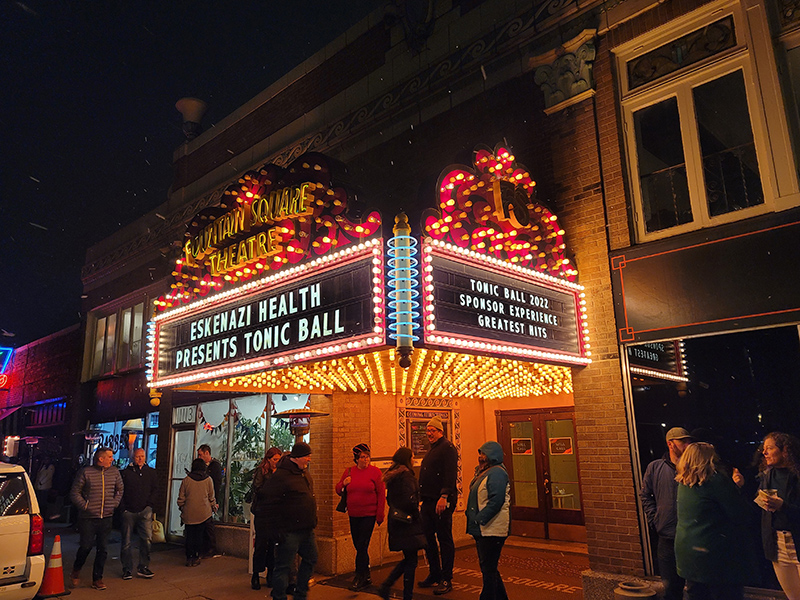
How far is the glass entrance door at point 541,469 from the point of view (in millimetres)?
10656

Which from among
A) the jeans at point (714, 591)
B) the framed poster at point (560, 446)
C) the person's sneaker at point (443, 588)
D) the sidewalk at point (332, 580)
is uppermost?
the framed poster at point (560, 446)

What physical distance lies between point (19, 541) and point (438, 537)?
5086 millimetres

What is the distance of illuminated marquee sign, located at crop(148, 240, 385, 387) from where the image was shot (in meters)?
6.57

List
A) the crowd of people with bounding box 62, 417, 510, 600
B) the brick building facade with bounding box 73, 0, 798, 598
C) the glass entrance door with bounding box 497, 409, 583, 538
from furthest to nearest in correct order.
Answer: the glass entrance door with bounding box 497, 409, 583, 538 < the brick building facade with bounding box 73, 0, 798, 598 < the crowd of people with bounding box 62, 417, 510, 600

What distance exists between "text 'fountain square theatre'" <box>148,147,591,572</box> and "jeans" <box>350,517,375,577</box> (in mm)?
1327

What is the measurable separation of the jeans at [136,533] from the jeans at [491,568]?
6.23m

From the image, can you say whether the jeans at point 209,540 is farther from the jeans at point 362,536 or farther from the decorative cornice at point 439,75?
the decorative cornice at point 439,75

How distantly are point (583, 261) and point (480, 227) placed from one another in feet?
5.40

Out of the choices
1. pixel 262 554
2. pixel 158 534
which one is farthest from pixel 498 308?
pixel 158 534

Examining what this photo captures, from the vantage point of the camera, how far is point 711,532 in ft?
15.3

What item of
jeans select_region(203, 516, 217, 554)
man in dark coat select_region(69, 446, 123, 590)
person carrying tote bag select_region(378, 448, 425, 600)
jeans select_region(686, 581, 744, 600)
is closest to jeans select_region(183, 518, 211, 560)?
jeans select_region(203, 516, 217, 554)

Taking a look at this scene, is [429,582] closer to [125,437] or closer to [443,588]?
[443,588]

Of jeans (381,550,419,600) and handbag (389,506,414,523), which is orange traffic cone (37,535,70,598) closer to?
jeans (381,550,419,600)

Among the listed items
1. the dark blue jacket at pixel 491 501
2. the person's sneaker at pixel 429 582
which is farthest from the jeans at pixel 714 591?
the person's sneaker at pixel 429 582
